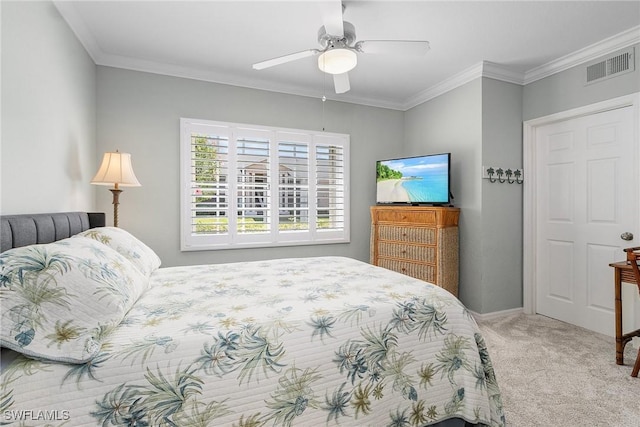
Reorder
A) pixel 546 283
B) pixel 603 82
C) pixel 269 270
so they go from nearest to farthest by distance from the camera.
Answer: pixel 269 270, pixel 603 82, pixel 546 283

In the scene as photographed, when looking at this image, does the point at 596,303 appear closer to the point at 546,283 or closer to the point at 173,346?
the point at 546,283

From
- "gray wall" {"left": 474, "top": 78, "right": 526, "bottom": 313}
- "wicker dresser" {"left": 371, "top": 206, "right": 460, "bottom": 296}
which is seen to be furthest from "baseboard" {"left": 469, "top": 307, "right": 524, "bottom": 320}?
"wicker dresser" {"left": 371, "top": 206, "right": 460, "bottom": 296}

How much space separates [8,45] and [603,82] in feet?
14.5

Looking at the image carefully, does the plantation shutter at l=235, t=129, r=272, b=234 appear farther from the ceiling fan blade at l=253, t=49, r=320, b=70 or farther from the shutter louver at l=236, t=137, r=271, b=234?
the ceiling fan blade at l=253, t=49, r=320, b=70

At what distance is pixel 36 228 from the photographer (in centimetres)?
164

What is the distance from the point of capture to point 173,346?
1.08 m

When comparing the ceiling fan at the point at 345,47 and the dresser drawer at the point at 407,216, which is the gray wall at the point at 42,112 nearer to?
the ceiling fan at the point at 345,47

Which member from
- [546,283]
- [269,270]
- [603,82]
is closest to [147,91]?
[269,270]

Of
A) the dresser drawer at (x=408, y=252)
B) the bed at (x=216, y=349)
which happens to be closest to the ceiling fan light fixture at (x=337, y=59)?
the bed at (x=216, y=349)

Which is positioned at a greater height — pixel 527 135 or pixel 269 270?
pixel 527 135

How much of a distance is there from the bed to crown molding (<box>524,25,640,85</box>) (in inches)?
116

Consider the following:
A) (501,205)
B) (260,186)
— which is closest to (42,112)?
(260,186)

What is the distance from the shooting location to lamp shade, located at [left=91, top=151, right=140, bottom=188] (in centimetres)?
259

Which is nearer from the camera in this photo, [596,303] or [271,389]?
[271,389]
